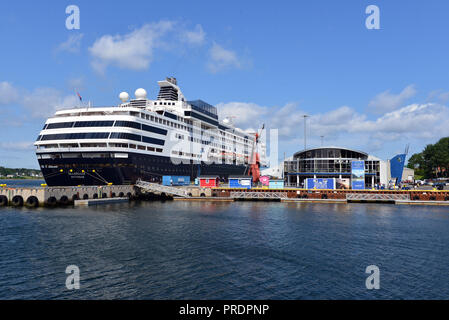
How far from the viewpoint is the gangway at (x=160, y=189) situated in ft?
221

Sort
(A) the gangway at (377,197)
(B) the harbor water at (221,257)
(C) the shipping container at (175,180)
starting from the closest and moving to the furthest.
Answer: (B) the harbor water at (221,257)
(A) the gangway at (377,197)
(C) the shipping container at (175,180)

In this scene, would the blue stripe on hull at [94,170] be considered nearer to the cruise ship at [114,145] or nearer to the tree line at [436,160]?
the cruise ship at [114,145]

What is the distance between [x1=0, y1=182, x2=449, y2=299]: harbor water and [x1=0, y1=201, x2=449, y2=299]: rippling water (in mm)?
70

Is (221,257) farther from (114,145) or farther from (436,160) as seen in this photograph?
(436,160)

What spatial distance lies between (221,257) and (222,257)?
2.9 inches

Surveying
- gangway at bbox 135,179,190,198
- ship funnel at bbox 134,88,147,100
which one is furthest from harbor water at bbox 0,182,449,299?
ship funnel at bbox 134,88,147,100

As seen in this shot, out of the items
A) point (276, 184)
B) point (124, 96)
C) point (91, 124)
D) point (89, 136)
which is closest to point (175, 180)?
point (89, 136)

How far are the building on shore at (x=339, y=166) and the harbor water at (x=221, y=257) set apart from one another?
42414 millimetres

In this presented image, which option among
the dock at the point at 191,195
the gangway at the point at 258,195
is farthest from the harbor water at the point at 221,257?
the gangway at the point at 258,195

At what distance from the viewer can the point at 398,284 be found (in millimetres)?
18375

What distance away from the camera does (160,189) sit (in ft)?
222

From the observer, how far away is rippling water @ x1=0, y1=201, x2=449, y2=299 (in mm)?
17344
